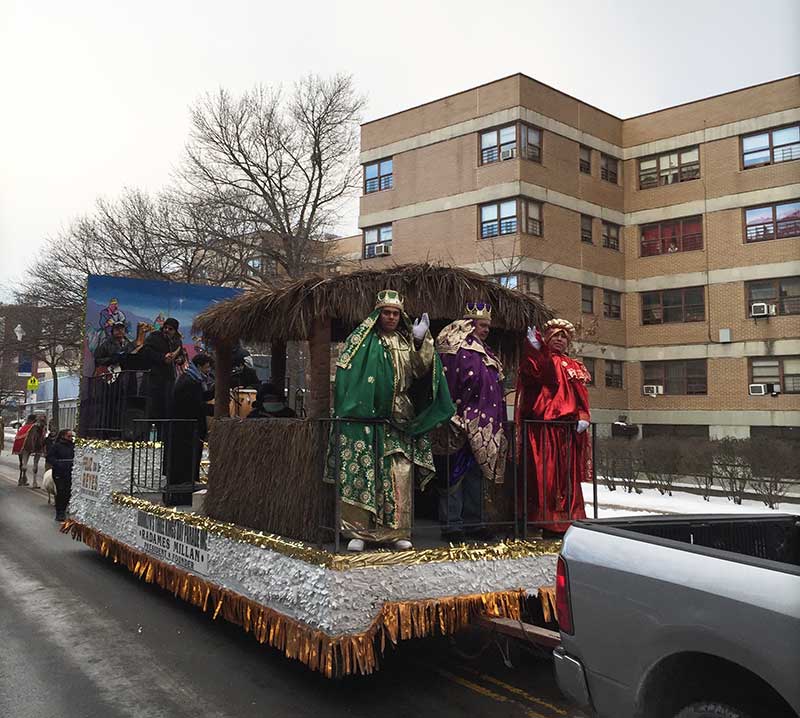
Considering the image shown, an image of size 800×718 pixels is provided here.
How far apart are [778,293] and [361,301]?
86.5ft

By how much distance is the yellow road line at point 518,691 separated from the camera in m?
4.77

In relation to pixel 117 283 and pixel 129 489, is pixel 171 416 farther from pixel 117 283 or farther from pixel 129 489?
pixel 117 283

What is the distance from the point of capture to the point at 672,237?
30.7m

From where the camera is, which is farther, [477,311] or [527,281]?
[527,281]

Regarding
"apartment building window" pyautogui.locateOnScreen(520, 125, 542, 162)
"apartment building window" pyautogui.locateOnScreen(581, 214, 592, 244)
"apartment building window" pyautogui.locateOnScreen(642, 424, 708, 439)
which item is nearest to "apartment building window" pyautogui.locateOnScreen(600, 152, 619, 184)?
"apartment building window" pyautogui.locateOnScreen(581, 214, 592, 244)

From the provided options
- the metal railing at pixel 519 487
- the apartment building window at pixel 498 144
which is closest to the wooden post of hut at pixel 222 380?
the metal railing at pixel 519 487

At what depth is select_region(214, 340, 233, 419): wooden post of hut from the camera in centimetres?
751

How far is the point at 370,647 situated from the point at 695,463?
16.2m

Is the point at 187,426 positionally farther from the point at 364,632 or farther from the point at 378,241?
the point at 378,241

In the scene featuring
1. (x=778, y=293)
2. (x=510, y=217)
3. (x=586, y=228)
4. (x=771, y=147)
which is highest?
(x=771, y=147)

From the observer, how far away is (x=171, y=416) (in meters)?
9.15

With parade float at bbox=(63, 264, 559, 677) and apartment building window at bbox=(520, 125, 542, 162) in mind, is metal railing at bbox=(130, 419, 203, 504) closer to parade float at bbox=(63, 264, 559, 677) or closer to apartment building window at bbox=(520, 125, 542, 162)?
parade float at bbox=(63, 264, 559, 677)

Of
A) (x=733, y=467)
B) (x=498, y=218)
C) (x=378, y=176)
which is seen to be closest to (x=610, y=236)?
(x=498, y=218)

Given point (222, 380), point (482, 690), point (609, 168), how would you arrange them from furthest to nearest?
point (609, 168) → point (222, 380) → point (482, 690)
